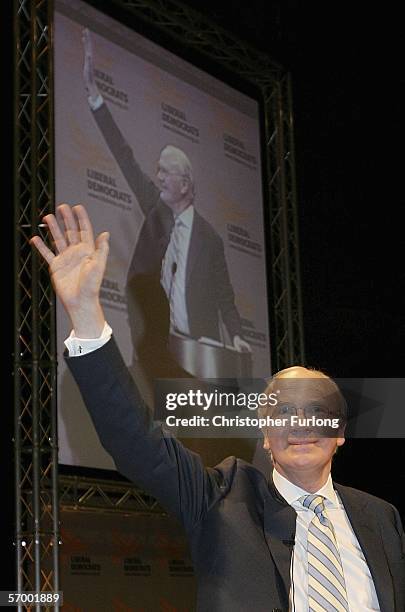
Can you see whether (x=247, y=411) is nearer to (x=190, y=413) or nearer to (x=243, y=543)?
(x=190, y=413)

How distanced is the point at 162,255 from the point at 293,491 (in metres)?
3.63

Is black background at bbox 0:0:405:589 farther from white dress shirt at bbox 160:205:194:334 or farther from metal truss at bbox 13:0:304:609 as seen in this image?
white dress shirt at bbox 160:205:194:334

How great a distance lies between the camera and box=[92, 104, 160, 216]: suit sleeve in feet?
17.9

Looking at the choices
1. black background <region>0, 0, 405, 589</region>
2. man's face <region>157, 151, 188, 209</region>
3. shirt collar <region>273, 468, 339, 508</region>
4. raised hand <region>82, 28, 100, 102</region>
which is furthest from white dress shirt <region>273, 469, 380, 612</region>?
black background <region>0, 0, 405, 589</region>

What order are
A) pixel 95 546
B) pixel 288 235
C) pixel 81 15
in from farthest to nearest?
pixel 288 235
pixel 81 15
pixel 95 546

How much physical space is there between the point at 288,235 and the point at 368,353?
89cm

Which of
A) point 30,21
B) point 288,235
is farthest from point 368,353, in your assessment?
point 30,21

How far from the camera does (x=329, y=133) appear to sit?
6973mm

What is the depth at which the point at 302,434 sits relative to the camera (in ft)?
6.81

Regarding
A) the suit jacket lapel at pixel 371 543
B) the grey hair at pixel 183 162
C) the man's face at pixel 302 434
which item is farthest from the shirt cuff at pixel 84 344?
the grey hair at pixel 183 162

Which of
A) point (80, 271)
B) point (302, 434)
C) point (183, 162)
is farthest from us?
point (183, 162)

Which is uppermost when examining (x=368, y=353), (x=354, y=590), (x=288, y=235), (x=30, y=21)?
(x=30, y=21)

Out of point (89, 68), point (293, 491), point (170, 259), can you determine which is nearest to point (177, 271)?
point (170, 259)

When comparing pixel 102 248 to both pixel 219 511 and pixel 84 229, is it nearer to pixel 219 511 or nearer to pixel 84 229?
pixel 84 229
